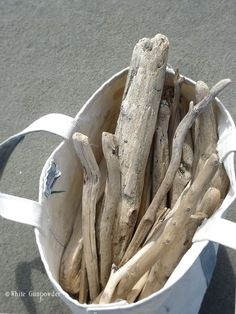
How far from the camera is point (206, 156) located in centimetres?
80

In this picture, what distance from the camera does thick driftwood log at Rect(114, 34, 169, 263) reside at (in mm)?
789

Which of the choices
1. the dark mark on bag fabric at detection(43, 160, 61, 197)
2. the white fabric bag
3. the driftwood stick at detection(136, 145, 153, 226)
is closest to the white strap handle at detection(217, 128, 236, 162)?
the white fabric bag

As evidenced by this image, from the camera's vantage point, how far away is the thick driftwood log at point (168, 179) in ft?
2.51

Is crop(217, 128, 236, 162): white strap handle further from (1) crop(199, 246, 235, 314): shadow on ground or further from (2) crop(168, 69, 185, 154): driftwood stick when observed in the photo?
(1) crop(199, 246, 235, 314): shadow on ground

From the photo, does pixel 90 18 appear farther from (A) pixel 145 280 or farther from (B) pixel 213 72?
(A) pixel 145 280

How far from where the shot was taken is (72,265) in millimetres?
800

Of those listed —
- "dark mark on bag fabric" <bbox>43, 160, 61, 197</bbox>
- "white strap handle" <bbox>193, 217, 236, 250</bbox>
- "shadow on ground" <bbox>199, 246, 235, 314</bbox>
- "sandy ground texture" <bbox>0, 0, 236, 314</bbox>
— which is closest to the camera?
"white strap handle" <bbox>193, 217, 236, 250</bbox>

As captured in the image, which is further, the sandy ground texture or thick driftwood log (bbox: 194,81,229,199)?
the sandy ground texture

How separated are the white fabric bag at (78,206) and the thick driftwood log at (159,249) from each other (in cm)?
3

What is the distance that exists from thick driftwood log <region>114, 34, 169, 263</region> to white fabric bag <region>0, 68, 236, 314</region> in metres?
0.04

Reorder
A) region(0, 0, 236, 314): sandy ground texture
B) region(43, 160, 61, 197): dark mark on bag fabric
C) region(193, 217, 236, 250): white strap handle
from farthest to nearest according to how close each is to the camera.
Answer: region(0, 0, 236, 314): sandy ground texture, region(43, 160, 61, 197): dark mark on bag fabric, region(193, 217, 236, 250): white strap handle

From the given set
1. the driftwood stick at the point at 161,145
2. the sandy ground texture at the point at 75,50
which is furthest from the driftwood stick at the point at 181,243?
the sandy ground texture at the point at 75,50

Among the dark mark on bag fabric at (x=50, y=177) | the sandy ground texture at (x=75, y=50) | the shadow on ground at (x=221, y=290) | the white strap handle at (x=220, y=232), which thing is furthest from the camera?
the sandy ground texture at (x=75, y=50)

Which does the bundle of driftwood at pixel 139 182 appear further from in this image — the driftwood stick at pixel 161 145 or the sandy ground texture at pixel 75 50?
the sandy ground texture at pixel 75 50
